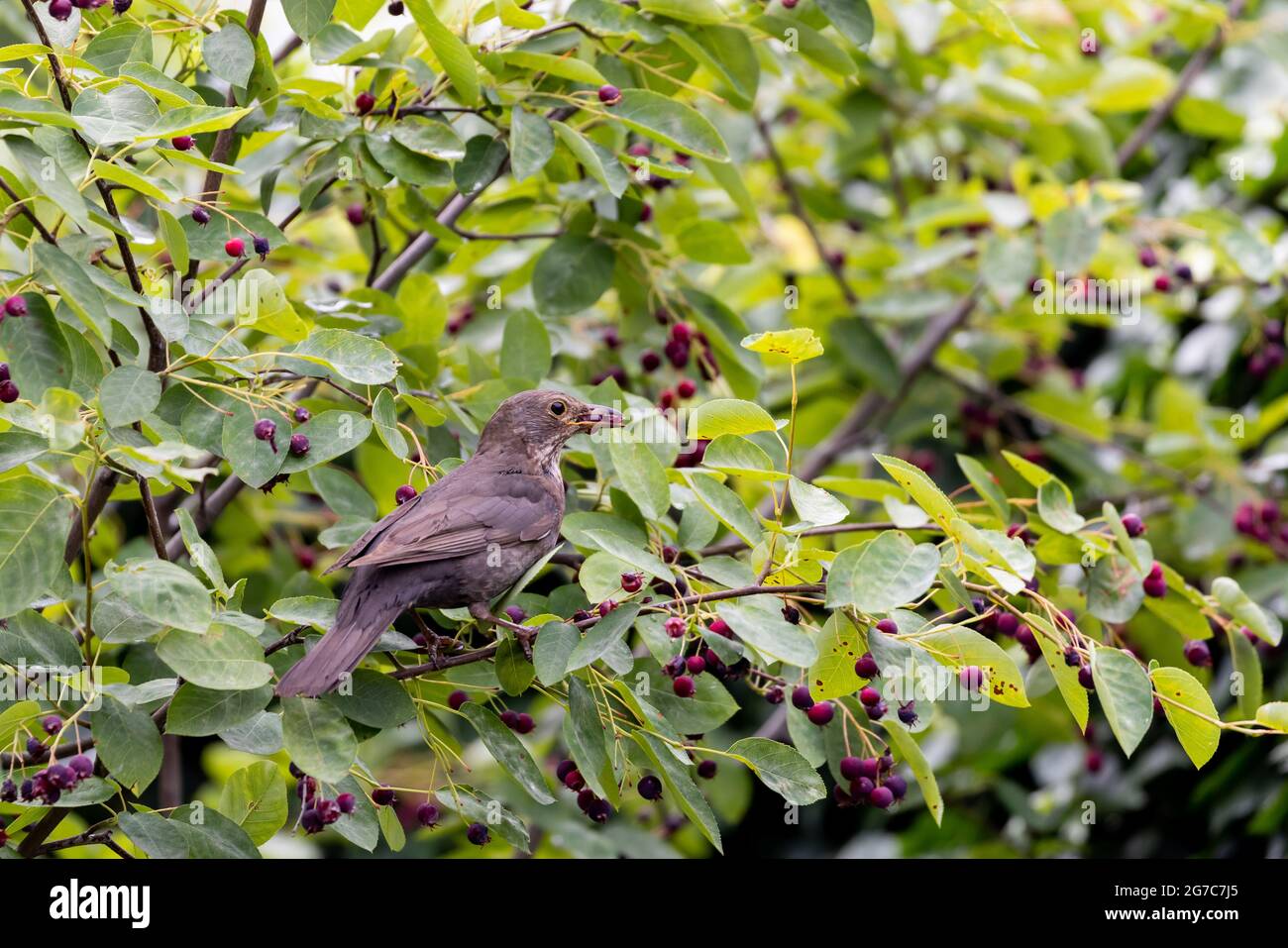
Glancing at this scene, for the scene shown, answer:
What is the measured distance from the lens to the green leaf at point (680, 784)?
9.60 feet

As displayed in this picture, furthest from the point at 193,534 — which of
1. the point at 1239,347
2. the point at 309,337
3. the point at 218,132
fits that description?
the point at 1239,347

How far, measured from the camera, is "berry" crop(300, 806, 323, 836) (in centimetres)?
290

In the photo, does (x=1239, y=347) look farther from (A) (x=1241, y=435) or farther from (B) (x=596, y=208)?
(B) (x=596, y=208)

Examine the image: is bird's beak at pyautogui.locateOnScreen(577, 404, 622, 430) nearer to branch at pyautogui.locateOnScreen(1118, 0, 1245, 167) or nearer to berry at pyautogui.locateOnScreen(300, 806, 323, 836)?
berry at pyautogui.locateOnScreen(300, 806, 323, 836)

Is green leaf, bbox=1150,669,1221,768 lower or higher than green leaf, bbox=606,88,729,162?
lower

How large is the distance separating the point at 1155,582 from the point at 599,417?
1.51 metres

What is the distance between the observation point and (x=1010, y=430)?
20.1 feet

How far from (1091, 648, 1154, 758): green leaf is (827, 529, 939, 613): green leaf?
1.48 ft

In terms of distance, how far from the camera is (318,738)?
9.34 ft

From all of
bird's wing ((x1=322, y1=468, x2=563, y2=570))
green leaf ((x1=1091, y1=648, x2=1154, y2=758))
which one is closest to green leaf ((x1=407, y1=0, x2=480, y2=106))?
bird's wing ((x1=322, y1=468, x2=563, y2=570))

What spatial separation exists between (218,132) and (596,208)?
106 cm

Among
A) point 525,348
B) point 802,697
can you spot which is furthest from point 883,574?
point 525,348

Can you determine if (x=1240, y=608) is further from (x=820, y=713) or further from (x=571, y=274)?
(x=571, y=274)

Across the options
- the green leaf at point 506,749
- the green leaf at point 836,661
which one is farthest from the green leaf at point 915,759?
the green leaf at point 506,749
